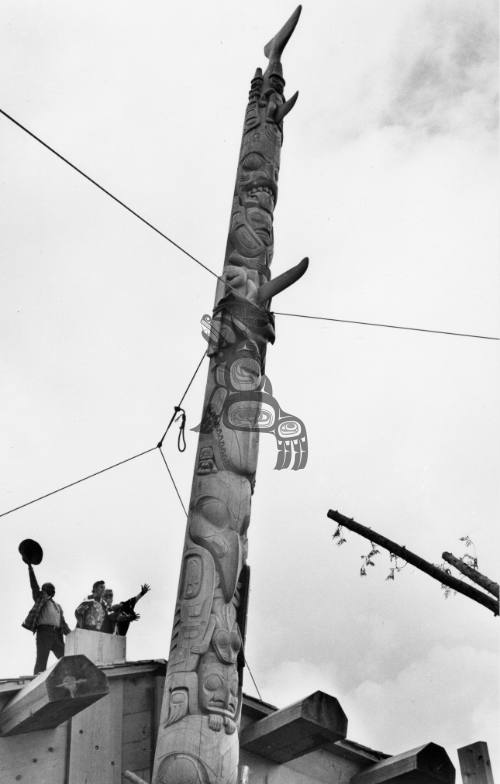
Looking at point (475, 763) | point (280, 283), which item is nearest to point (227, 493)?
point (280, 283)

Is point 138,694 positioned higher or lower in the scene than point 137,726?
higher

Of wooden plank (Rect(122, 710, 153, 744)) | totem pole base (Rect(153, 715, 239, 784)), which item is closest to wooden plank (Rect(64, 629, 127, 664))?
wooden plank (Rect(122, 710, 153, 744))

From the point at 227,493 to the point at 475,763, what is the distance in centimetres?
266

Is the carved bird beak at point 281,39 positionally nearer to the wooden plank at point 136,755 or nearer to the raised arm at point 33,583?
the raised arm at point 33,583

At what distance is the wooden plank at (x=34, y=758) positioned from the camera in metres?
6.75

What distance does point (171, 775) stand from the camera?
6.30m

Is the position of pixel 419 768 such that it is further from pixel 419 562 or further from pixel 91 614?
pixel 91 614

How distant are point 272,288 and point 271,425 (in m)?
1.34

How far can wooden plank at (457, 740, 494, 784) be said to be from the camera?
716 cm

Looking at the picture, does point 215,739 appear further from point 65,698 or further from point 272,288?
point 272,288

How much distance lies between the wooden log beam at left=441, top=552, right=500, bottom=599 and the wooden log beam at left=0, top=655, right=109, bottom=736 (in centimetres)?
240

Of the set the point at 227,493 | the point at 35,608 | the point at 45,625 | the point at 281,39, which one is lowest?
the point at 227,493

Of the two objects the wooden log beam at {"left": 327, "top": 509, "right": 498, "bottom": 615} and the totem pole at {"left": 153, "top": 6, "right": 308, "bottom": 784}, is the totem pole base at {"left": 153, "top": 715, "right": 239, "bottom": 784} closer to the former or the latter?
the totem pole at {"left": 153, "top": 6, "right": 308, "bottom": 784}

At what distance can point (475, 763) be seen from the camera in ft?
23.7
